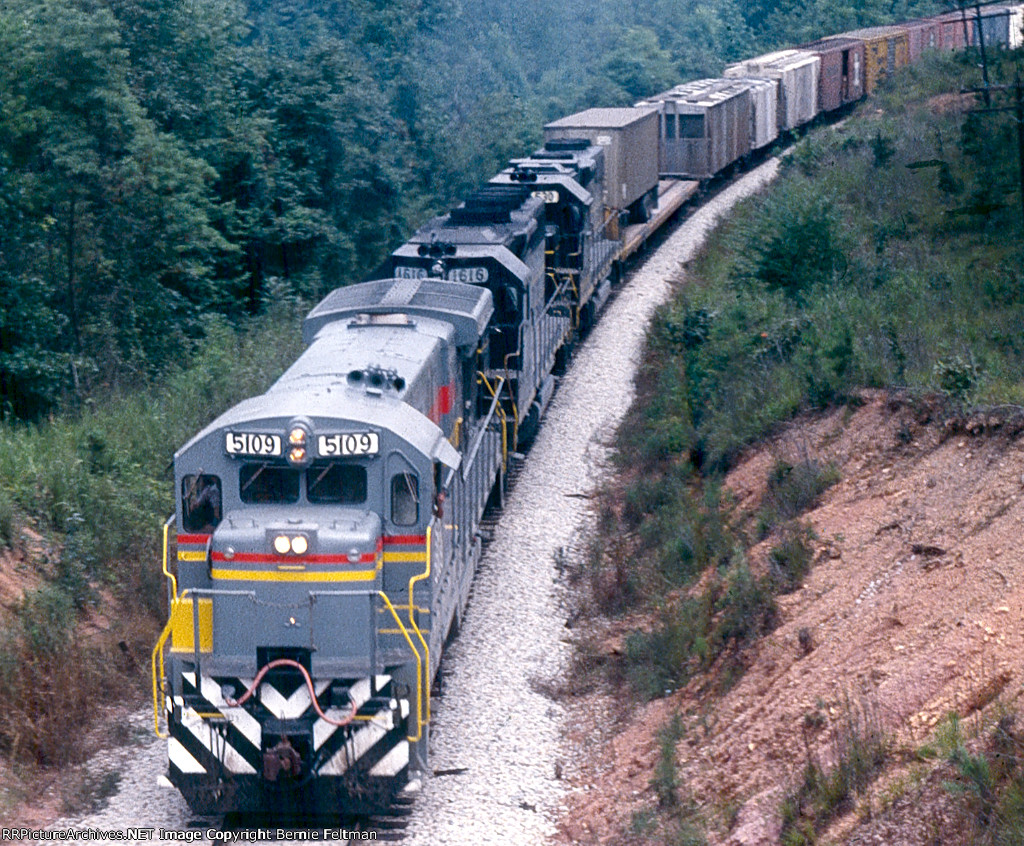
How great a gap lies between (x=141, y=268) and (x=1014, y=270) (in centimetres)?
1891

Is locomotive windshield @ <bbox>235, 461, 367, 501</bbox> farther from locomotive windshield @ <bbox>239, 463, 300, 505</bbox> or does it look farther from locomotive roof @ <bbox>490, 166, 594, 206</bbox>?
locomotive roof @ <bbox>490, 166, 594, 206</bbox>

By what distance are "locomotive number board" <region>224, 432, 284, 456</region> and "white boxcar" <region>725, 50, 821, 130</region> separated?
38114mm

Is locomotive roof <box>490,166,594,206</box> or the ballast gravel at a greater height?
locomotive roof <box>490,166,594,206</box>

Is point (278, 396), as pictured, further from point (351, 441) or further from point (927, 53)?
point (927, 53)

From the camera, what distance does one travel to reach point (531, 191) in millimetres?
23391

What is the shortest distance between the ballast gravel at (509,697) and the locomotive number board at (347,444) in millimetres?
3293

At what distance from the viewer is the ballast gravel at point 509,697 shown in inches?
415

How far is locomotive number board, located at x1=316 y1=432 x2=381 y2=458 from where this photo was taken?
10117 mm

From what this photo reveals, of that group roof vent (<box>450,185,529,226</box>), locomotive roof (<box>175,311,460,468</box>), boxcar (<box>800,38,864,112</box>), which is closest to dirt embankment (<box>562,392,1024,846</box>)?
locomotive roof (<box>175,311,460,468</box>)

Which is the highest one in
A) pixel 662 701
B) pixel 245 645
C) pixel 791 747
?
pixel 245 645

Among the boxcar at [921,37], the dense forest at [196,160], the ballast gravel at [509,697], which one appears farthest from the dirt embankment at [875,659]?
the boxcar at [921,37]

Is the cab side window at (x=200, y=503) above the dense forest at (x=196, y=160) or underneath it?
underneath

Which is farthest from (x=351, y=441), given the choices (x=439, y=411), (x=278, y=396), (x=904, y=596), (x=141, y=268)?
(x=141, y=268)

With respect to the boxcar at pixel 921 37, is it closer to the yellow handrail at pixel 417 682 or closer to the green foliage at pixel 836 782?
the yellow handrail at pixel 417 682
